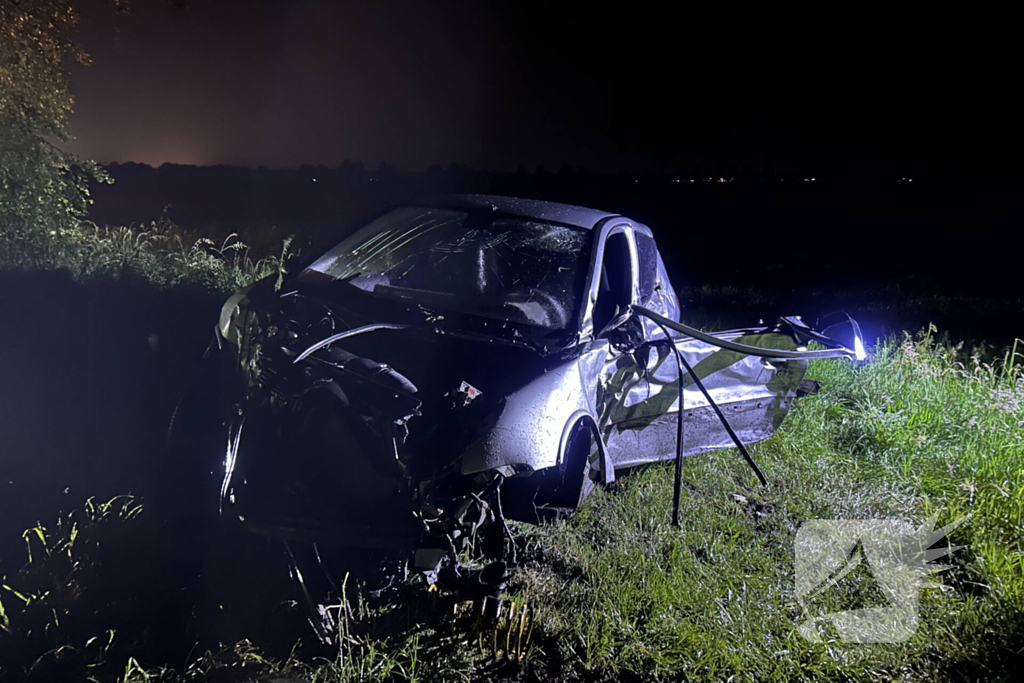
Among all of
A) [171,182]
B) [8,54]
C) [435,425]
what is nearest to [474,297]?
[435,425]

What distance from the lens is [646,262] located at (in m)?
3.93

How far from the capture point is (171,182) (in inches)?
320

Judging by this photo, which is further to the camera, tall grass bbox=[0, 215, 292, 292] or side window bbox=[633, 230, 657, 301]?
tall grass bbox=[0, 215, 292, 292]

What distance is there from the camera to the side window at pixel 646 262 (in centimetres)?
373

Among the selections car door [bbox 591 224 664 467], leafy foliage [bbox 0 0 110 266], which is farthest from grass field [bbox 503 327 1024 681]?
leafy foliage [bbox 0 0 110 266]

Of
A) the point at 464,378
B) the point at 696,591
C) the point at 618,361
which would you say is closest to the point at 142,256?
the point at 464,378

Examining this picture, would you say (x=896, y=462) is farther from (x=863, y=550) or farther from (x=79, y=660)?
(x=79, y=660)

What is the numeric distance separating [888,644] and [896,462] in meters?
1.92

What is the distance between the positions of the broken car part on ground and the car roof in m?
0.02

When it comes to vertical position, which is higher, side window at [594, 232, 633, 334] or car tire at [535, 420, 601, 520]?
side window at [594, 232, 633, 334]

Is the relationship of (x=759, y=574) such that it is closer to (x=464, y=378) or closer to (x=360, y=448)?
(x=464, y=378)

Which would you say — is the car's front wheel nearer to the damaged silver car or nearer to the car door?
the damaged silver car

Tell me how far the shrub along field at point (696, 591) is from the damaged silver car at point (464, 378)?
27cm

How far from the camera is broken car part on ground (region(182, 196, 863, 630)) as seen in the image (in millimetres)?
2166
